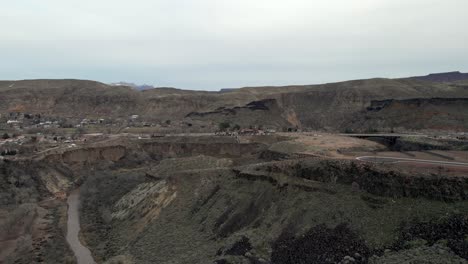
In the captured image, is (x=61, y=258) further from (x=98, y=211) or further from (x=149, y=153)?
(x=149, y=153)

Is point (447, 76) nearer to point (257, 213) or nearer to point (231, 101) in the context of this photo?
point (231, 101)

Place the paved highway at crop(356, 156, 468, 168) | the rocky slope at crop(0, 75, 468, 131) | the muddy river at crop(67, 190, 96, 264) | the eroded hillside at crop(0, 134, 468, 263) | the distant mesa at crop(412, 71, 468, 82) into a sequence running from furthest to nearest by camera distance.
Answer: the distant mesa at crop(412, 71, 468, 82)
the rocky slope at crop(0, 75, 468, 131)
the muddy river at crop(67, 190, 96, 264)
the paved highway at crop(356, 156, 468, 168)
the eroded hillside at crop(0, 134, 468, 263)

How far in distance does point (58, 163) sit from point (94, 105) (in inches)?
2901

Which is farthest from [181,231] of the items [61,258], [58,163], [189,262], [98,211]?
[58,163]

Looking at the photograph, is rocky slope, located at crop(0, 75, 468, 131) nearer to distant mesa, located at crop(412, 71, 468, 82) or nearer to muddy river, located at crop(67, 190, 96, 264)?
muddy river, located at crop(67, 190, 96, 264)

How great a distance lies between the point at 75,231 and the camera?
43.4 meters

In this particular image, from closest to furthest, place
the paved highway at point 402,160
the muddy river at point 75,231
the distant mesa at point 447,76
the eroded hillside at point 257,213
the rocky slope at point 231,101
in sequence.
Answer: the eroded hillside at point 257,213 < the paved highway at point 402,160 < the muddy river at point 75,231 < the rocky slope at point 231,101 < the distant mesa at point 447,76

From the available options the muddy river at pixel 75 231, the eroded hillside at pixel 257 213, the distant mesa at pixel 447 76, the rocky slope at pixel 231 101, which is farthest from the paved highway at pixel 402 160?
the distant mesa at pixel 447 76

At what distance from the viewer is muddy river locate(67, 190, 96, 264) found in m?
36.3

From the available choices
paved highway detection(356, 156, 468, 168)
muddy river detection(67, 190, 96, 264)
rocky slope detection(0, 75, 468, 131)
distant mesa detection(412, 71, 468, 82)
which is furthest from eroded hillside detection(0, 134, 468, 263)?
distant mesa detection(412, 71, 468, 82)

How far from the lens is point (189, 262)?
29.7m

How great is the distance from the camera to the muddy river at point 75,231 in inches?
1430

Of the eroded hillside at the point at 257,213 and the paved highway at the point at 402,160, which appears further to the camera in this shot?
the paved highway at the point at 402,160

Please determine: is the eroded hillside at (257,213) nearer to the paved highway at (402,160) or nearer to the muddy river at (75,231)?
the muddy river at (75,231)
